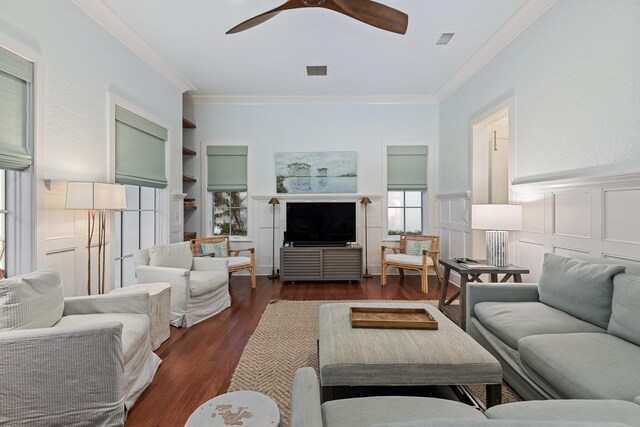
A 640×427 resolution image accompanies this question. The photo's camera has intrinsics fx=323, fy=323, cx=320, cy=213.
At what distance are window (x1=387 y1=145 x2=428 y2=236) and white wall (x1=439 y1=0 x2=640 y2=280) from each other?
1.77 meters

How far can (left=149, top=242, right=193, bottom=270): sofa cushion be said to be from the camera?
3.36 m

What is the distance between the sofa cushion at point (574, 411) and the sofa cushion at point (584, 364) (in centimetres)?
20

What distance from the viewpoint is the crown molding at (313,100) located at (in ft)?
17.7

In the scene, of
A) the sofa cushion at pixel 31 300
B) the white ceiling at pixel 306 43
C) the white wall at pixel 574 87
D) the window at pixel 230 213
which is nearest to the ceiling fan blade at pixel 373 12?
the white ceiling at pixel 306 43

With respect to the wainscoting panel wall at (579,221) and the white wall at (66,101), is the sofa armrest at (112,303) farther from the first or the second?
the wainscoting panel wall at (579,221)

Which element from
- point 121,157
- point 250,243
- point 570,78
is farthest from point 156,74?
point 570,78

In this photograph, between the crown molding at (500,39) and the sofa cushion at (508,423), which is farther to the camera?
the crown molding at (500,39)

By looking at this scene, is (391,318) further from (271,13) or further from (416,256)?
(416,256)

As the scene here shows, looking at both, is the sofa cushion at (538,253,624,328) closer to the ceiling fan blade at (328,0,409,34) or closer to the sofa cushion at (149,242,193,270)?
the ceiling fan blade at (328,0,409,34)

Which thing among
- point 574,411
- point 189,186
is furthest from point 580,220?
point 189,186

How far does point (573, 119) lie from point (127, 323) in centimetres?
365

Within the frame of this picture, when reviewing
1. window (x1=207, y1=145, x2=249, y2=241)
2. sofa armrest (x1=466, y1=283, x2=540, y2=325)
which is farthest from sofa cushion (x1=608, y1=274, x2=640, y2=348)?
window (x1=207, y1=145, x2=249, y2=241)

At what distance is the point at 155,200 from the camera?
4.31 meters

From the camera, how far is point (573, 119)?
103 inches
